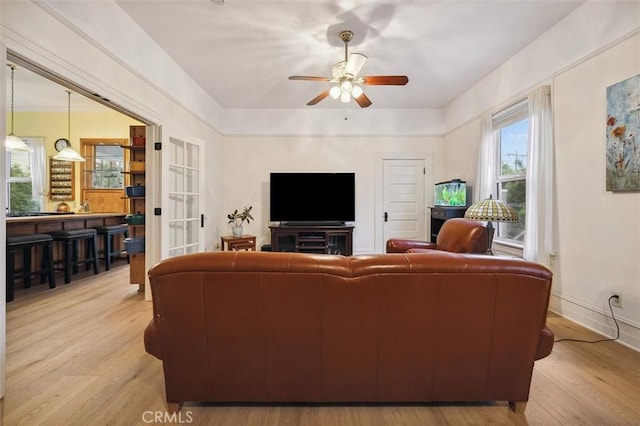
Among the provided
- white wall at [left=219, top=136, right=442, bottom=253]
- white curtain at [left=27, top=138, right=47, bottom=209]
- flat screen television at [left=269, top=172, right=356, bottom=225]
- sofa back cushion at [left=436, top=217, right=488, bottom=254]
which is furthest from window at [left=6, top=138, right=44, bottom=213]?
sofa back cushion at [left=436, top=217, right=488, bottom=254]

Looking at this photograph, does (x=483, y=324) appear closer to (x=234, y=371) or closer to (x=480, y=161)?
(x=234, y=371)

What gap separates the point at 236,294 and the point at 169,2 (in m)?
2.67

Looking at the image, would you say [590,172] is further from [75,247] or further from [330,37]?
[75,247]

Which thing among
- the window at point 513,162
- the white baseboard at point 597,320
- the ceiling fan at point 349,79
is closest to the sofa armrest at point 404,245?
the window at point 513,162

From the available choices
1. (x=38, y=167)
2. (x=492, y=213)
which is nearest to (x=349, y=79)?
(x=492, y=213)

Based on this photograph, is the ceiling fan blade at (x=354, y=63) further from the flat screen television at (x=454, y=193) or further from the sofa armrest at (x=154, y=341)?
the sofa armrest at (x=154, y=341)

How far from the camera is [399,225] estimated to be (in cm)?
533

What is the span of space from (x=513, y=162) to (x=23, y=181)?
8.46 m

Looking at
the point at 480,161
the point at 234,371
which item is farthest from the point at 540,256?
the point at 234,371

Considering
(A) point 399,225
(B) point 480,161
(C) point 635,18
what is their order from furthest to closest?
(A) point 399,225
(B) point 480,161
(C) point 635,18

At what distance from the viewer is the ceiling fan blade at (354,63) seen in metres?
2.62

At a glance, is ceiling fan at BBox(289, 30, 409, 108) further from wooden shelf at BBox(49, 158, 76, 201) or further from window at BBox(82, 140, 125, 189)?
wooden shelf at BBox(49, 158, 76, 201)

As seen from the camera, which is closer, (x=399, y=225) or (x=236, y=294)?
(x=236, y=294)

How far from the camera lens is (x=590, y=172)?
8.01 ft
